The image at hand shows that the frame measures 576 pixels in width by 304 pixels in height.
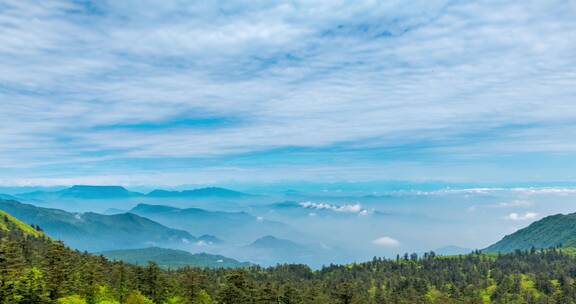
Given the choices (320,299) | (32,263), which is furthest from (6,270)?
(320,299)

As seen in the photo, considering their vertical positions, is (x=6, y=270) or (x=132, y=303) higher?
(x=6, y=270)

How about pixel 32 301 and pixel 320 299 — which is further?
pixel 320 299

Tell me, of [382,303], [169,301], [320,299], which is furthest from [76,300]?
[382,303]

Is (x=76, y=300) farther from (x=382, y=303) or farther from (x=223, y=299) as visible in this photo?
(x=382, y=303)

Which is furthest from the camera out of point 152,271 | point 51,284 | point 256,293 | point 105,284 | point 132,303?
point 105,284

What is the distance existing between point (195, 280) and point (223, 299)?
18.1 meters

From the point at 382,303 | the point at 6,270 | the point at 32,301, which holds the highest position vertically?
the point at 6,270

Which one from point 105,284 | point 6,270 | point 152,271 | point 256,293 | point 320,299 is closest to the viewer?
point 6,270

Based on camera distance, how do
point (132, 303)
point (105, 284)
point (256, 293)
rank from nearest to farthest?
point (132, 303) → point (256, 293) → point (105, 284)

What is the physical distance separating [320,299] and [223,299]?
47589 millimetres

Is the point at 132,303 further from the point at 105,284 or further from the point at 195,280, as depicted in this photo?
the point at 105,284

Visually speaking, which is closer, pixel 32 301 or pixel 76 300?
pixel 32 301

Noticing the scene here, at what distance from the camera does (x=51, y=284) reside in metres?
78.6

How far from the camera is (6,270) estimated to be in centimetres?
6894
